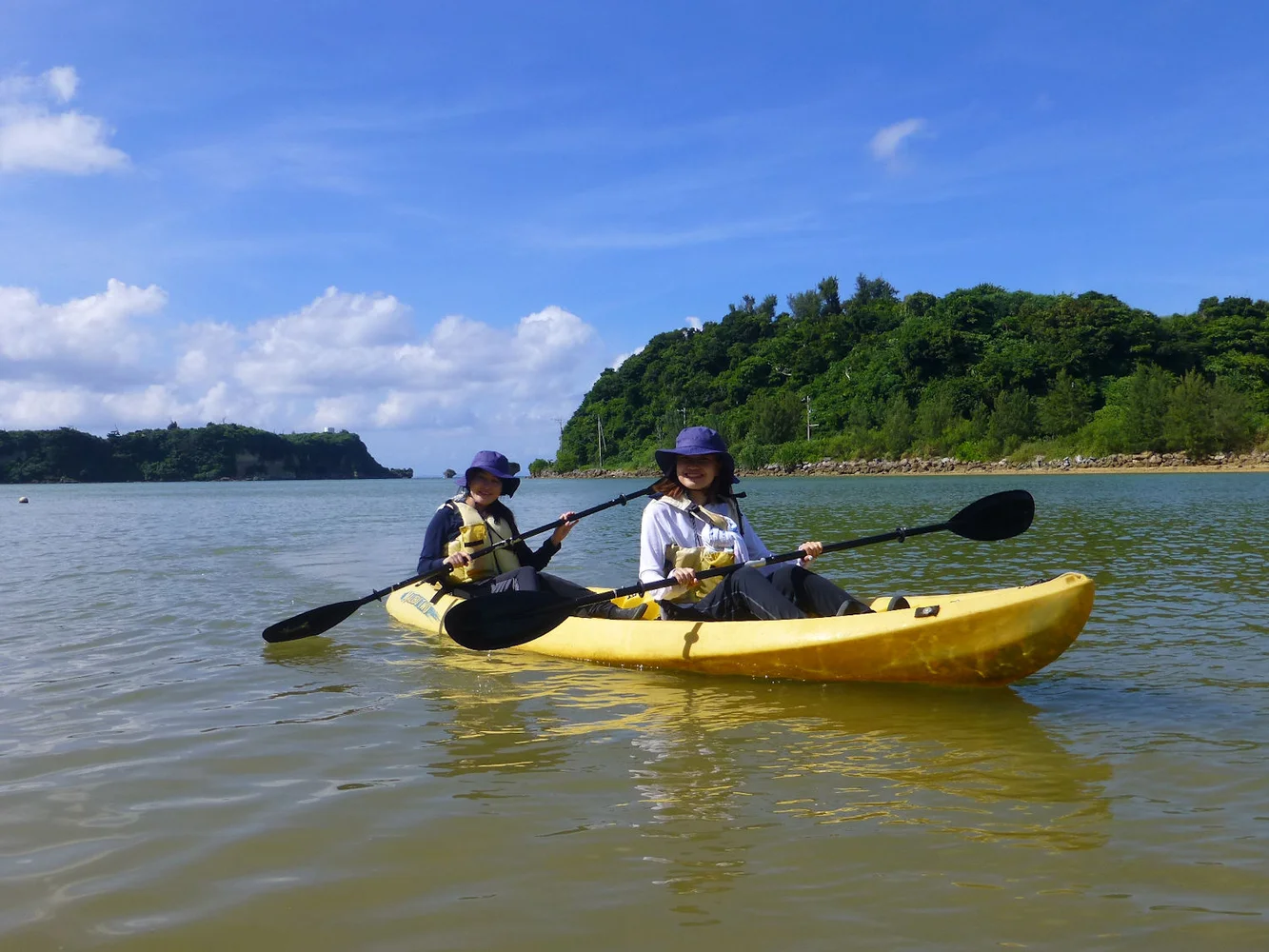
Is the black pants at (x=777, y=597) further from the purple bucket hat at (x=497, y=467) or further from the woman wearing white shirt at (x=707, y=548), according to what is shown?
the purple bucket hat at (x=497, y=467)

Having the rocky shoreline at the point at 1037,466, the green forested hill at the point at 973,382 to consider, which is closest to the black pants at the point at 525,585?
the rocky shoreline at the point at 1037,466

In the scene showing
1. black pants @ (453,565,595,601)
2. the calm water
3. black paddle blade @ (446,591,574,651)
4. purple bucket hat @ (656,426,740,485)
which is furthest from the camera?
black pants @ (453,565,595,601)

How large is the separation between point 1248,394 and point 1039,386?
13498 mm

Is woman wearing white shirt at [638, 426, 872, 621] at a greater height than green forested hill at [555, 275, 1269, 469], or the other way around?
green forested hill at [555, 275, 1269, 469]

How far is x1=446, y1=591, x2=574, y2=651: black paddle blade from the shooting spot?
577 centimetres

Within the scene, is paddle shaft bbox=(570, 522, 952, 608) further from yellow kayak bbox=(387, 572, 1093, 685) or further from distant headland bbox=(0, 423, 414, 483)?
distant headland bbox=(0, 423, 414, 483)

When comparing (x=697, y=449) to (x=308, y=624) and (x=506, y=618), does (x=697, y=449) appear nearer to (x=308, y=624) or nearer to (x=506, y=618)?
(x=506, y=618)

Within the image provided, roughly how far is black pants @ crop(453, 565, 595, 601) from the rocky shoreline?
51.2 meters

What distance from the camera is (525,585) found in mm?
6809

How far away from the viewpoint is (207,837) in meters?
3.30

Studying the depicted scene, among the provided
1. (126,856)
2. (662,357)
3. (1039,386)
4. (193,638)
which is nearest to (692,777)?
(126,856)

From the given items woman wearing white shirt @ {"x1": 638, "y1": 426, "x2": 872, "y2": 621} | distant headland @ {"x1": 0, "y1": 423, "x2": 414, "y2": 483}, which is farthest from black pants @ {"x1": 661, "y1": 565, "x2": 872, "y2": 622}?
distant headland @ {"x1": 0, "y1": 423, "x2": 414, "y2": 483}

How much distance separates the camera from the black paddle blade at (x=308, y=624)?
7512 millimetres

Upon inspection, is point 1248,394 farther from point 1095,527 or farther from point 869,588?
point 869,588
